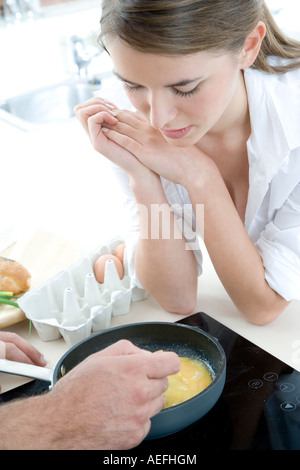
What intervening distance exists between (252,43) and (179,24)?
217mm

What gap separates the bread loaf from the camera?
1339 millimetres

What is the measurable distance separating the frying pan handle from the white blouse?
354mm

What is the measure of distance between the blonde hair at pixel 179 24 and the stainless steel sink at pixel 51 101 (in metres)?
2.02

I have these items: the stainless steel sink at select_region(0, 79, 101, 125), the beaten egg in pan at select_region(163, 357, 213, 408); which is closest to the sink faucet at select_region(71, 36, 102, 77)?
the stainless steel sink at select_region(0, 79, 101, 125)

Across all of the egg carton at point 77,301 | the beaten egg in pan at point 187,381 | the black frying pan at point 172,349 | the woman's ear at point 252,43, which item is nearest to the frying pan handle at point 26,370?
the black frying pan at point 172,349

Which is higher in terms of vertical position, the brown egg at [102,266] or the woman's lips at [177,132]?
the woman's lips at [177,132]

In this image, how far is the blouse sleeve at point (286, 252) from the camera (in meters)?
1.28

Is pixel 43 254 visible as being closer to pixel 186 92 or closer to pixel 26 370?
pixel 26 370

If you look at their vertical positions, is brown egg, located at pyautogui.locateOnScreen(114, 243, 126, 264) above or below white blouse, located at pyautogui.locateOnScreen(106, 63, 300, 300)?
below

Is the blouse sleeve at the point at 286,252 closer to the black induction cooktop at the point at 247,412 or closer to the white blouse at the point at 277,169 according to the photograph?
the white blouse at the point at 277,169

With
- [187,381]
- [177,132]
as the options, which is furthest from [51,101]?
[187,381]

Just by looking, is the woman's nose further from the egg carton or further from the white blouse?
the egg carton
